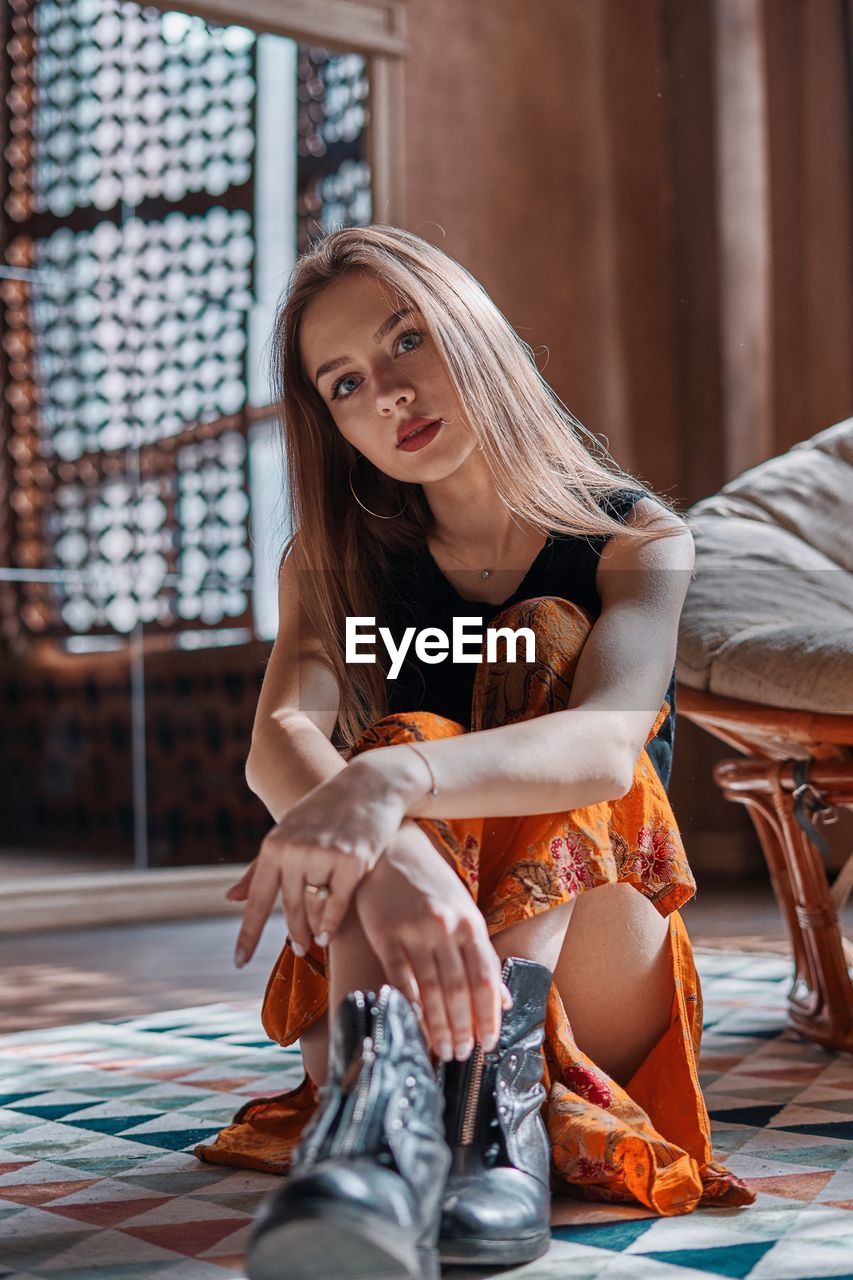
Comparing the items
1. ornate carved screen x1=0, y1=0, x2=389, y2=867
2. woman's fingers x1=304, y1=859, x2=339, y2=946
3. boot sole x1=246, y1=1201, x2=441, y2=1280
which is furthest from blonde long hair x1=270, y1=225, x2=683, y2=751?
ornate carved screen x1=0, y1=0, x2=389, y2=867

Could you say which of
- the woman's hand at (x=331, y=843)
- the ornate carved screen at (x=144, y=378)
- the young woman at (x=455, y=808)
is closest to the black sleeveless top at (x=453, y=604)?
the young woman at (x=455, y=808)

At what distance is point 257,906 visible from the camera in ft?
3.48

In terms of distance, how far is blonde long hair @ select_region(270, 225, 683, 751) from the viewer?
4.45 feet

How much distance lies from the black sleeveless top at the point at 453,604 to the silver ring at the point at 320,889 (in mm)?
410

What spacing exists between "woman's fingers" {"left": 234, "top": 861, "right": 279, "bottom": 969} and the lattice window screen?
129 inches

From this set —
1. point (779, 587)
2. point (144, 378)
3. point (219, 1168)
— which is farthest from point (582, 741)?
point (144, 378)

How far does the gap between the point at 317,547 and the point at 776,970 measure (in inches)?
61.1

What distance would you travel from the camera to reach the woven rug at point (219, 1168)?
40.7 inches

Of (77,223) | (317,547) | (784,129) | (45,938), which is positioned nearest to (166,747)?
(45,938)

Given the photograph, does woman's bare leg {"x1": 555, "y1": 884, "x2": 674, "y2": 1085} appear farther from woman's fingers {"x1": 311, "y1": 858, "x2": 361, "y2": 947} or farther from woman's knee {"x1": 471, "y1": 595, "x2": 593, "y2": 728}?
woman's fingers {"x1": 311, "y1": 858, "x2": 361, "y2": 947}

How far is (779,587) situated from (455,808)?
3.36 ft

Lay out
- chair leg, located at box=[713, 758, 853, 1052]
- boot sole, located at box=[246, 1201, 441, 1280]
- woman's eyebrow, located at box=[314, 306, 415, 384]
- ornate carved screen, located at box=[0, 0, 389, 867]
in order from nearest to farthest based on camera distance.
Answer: boot sole, located at box=[246, 1201, 441, 1280], woman's eyebrow, located at box=[314, 306, 415, 384], chair leg, located at box=[713, 758, 853, 1052], ornate carved screen, located at box=[0, 0, 389, 867]

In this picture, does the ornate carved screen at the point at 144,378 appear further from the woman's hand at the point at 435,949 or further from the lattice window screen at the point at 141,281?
the woman's hand at the point at 435,949

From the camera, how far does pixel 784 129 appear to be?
14.0 feet
